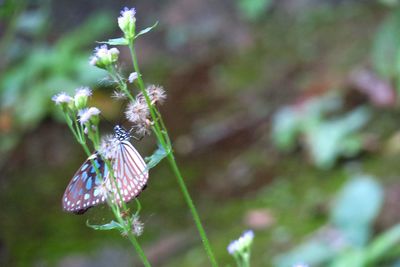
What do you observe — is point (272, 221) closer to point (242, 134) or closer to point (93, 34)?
point (242, 134)

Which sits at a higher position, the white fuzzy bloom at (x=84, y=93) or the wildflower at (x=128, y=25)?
the wildflower at (x=128, y=25)

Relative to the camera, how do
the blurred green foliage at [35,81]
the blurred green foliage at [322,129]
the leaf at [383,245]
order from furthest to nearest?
1. the blurred green foliage at [35,81]
2. the blurred green foliage at [322,129]
3. the leaf at [383,245]

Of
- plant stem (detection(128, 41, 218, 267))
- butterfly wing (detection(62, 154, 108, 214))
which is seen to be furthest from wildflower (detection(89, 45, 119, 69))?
butterfly wing (detection(62, 154, 108, 214))

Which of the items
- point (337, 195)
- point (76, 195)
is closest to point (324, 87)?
point (337, 195)

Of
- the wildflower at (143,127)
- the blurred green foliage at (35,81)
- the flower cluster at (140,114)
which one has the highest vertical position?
the blurred green foliage at (35,81)

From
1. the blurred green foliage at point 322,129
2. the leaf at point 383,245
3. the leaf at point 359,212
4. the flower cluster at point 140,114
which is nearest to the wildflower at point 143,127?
the flower cluster at point 140,114

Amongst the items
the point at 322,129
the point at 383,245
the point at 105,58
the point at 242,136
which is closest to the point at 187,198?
the point at 105,58

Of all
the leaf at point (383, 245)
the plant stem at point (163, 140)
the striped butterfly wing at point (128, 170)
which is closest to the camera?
the plant stem at point (163, 140)

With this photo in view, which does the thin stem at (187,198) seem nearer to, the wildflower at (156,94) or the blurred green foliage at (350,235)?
the wildflower at (156,94)
